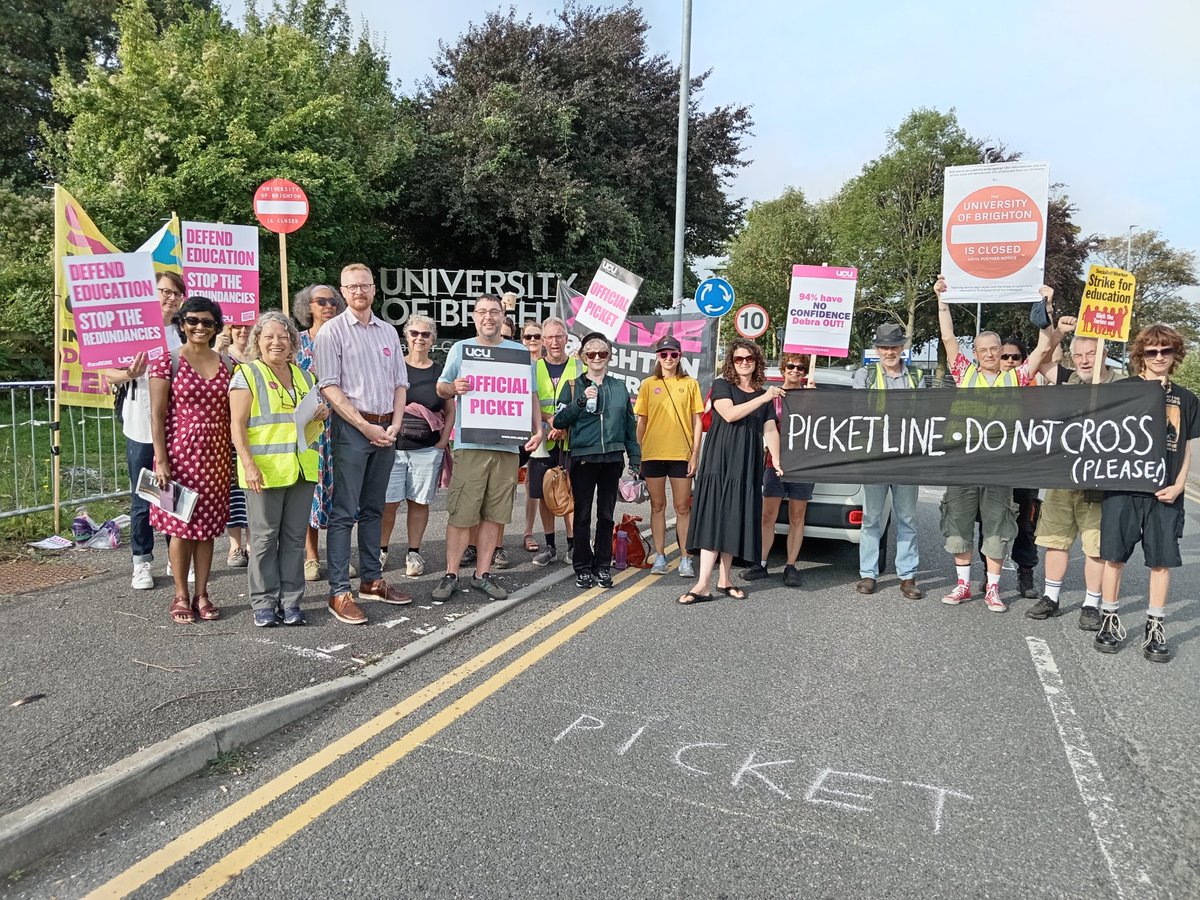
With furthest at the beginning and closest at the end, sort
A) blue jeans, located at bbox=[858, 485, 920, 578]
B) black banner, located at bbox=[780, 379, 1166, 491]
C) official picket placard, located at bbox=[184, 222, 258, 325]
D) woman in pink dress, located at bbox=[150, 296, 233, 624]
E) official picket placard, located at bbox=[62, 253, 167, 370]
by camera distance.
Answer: official picket placard, located at bbox=[184, 222, 258, 325]
blue jeans, located at bbox=[858, 485, 920, 578]
official picket placard, located at bbox=[62, 253, 167, 370]
black banner, located at bbox=[780, 379, 1166, 491]
woman in pink dress, located at bbox=[150, 296, 233, 624]

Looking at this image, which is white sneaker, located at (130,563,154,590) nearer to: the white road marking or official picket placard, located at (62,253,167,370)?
official picket placard, located at (62,253,167,370)

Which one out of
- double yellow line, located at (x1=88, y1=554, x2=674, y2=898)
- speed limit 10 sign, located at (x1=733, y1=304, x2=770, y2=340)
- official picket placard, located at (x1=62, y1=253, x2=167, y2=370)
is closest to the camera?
double yellow line, located at (x1=88, y1=554, x2=674, y2=898)

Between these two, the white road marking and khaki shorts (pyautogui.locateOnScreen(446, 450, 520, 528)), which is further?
khaki shorts (pyautogui.locateOnScreen(446, 450, 520, 528))

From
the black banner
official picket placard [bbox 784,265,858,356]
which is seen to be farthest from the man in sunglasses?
official picket placard [bbox 784,265,858,356]

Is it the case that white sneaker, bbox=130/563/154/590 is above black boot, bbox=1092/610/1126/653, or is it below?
above

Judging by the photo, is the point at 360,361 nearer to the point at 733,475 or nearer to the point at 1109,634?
the point at 733,475

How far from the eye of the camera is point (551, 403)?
6.68m

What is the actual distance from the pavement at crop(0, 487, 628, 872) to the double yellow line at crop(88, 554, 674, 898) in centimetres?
35

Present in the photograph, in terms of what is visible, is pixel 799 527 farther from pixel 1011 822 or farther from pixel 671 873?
pixel 671 873

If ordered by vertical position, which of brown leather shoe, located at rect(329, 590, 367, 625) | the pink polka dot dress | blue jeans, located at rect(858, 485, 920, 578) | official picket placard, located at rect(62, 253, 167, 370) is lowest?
brown leather shoe, located at rect(329, 590, 367, 625)

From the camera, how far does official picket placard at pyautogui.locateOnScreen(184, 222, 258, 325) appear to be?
779 cm

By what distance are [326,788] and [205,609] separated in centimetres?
230

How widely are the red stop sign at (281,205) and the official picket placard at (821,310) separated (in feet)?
16.4

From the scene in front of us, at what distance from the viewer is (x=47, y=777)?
10.3 feet
